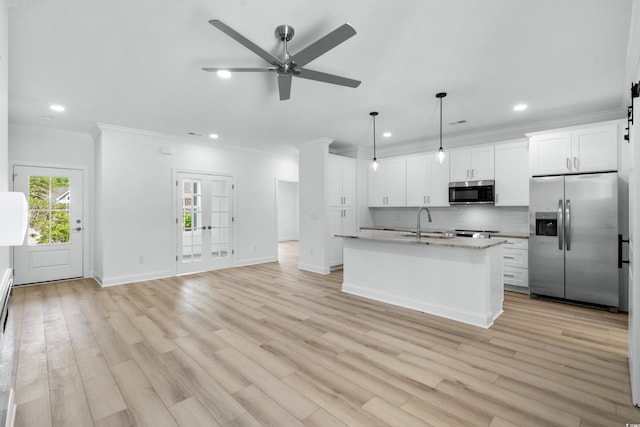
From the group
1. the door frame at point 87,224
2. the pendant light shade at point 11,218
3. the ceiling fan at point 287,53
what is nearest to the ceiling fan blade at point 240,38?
the ceiling fan at point 287,53

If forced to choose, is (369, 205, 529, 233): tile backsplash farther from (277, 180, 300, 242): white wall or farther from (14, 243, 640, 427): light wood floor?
(277, 180, 300, 242): white wall

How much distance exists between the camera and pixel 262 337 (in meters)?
3.04

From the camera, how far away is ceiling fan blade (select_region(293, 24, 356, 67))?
6.68 ft

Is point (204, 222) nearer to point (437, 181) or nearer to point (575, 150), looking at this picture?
point (437, 181)

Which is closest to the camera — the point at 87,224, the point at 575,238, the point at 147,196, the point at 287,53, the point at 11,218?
the point at 11,218

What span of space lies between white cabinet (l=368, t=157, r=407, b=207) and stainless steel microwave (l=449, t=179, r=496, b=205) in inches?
40.3

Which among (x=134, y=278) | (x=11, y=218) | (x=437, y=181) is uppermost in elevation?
(x=437, y=181)

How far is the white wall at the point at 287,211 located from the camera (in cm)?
1248

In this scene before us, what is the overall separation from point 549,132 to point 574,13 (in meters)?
2.57

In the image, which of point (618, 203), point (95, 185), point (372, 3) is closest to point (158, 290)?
point (95, 185)

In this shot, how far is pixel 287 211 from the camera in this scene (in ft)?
41.6

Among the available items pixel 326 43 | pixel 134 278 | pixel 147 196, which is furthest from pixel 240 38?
pixel 134 278

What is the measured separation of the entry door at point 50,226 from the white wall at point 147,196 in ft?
2.02

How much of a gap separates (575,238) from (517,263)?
0.86 m
